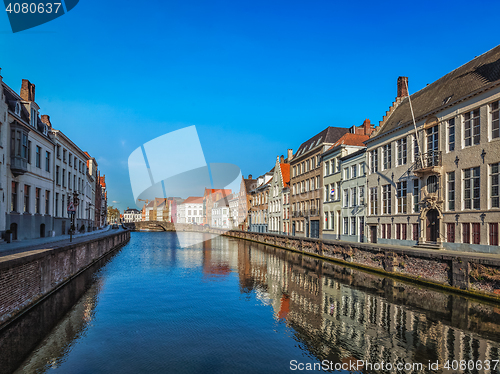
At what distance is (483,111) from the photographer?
21.8 meters

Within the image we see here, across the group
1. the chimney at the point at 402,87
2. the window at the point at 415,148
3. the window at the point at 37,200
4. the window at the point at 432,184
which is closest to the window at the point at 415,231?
the window at the point at 432,184

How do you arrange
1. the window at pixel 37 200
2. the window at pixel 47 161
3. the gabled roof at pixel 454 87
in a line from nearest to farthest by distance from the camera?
the gabled roof at pixel 454 87
the window at pixel 37 200
the window at pixel 47 161

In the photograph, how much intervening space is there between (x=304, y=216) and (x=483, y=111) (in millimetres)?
31429

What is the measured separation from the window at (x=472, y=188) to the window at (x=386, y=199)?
8782mm

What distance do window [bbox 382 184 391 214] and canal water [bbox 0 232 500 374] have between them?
12.4 meters

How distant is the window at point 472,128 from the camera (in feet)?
73.4

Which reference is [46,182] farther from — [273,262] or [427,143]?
[427,143]

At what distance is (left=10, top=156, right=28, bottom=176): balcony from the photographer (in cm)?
2595

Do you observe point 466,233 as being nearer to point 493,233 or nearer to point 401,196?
point 493,233

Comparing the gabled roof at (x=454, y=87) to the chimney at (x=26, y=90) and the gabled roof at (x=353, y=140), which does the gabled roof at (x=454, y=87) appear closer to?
the gabled roof at (x=353, y=140)

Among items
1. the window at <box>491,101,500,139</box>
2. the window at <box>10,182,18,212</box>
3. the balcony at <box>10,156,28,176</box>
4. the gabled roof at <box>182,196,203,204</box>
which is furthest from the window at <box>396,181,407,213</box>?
the gabled roof at <box>182,196,203,204</box>

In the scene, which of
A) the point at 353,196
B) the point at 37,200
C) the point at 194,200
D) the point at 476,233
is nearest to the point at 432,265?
the point at 476,233

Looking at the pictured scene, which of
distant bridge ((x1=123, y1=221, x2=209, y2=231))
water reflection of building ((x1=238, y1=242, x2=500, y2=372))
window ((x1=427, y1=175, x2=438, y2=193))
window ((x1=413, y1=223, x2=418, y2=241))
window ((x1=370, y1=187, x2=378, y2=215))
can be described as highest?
window ((x1=427, y1=175, x2=438, y2=193))

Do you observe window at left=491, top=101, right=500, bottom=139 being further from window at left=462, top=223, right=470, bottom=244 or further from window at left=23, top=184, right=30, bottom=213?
window at left=23, top=184, right=30, bottom=213
